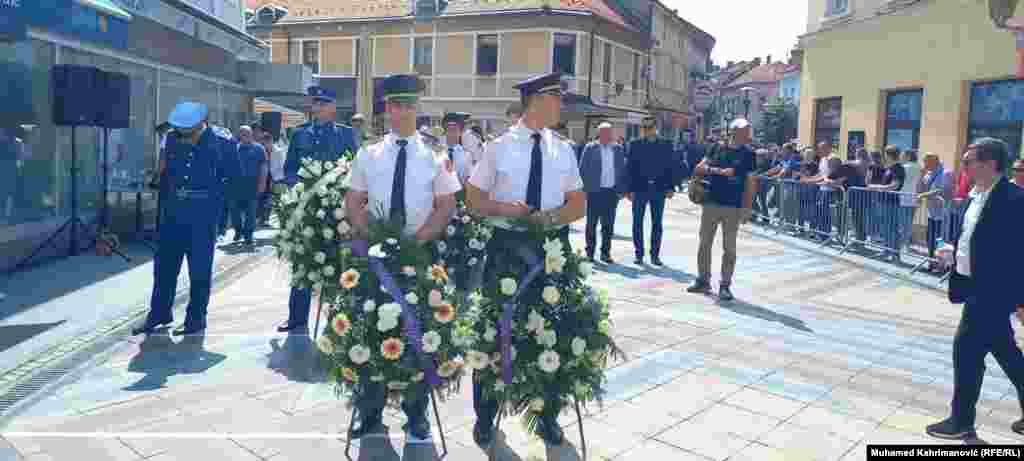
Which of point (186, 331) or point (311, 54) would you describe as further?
point (311, 54)

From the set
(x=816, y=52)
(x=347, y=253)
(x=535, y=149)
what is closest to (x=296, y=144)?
(x=347, y=253)

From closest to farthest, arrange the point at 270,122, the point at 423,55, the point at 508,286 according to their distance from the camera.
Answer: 1. the point at 508,286
2. the point at 270,122
3. the point at 423,55

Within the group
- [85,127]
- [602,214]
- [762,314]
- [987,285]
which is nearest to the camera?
[987,285]

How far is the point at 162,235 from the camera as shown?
6.56 metres

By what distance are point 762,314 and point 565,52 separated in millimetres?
29389

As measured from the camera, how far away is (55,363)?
5.66 metres

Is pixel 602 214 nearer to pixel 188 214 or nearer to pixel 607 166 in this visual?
pixel 607 166

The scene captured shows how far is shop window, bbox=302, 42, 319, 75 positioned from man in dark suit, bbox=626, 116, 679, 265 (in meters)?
32.1

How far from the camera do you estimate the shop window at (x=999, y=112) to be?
44.1ft

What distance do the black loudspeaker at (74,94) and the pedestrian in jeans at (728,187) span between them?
7.22 m

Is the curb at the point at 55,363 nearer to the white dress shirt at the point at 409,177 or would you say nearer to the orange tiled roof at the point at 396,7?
the white dress shirt at the point at 409,177

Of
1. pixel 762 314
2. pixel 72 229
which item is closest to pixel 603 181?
pixel 762 314

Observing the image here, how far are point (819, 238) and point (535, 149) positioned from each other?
447 inches

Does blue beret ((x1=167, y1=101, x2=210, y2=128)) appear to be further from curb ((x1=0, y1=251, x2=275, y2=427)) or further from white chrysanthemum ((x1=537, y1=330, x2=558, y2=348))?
white chrysanthemum ((x1=537, y1=330, x2=558, y2=348))
